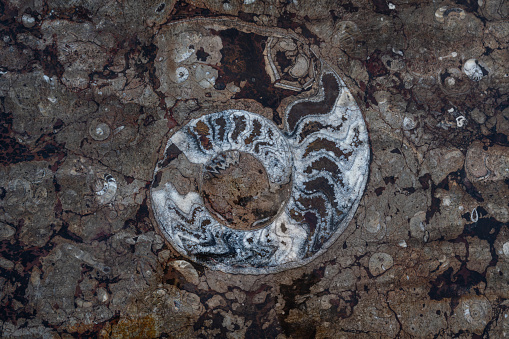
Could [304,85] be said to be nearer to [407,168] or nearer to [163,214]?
[407,168]

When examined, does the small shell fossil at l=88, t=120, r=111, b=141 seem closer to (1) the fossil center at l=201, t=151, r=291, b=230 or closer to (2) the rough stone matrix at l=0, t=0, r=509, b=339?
(2) the rough stone matrix at l=0, t=0, r=509, b=339

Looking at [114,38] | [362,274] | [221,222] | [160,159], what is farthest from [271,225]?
[114,38]

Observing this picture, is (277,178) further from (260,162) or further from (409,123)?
(409,123)

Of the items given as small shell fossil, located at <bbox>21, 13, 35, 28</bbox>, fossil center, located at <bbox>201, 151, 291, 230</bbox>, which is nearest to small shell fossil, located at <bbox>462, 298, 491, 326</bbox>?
fossil center, located at <bbox>201, 151, 291, 230</bbox>

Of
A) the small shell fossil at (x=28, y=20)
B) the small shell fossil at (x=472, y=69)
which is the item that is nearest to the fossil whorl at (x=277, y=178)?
the small shell fossil at (x=472, y=69)

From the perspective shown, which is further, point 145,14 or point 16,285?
point 145,14

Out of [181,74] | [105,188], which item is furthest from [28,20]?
[105,188]
